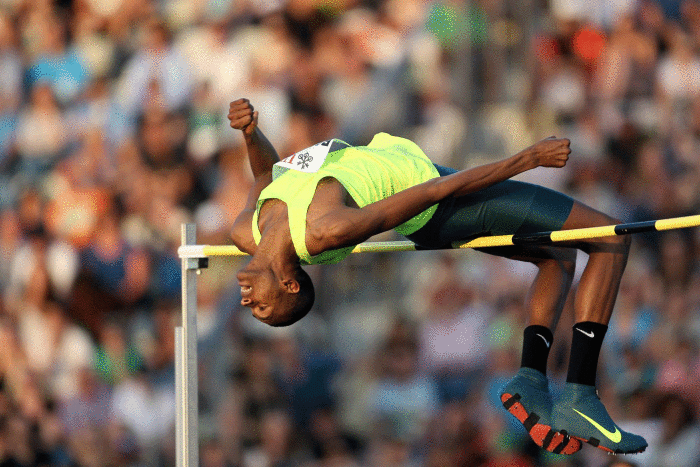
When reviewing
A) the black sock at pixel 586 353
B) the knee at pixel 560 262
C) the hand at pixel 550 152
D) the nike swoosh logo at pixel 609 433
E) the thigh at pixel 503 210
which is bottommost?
the nike swoosh logo at pixel 609 433

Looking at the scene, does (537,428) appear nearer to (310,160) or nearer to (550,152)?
(550,152)

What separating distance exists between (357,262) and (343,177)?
2.60m

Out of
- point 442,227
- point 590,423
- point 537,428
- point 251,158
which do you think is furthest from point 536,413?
point 251,158

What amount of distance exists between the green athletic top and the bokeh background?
2255 mm

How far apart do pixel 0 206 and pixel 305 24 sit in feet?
9.33

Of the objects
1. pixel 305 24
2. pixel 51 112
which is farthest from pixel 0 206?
pixel 305 24

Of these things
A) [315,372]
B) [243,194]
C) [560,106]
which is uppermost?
[560,106]

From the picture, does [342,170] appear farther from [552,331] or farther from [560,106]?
[560,106]

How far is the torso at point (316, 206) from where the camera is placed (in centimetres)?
347

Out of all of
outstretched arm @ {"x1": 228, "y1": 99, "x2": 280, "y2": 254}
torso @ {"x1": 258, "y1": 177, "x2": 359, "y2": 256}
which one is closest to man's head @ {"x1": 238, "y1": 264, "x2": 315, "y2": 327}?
torso @ {"x1": 258, "y1": 177, "x2": 359, "y2": 256}

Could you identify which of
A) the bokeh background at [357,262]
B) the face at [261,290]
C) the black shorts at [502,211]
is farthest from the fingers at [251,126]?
the bokeh background at [357,262]

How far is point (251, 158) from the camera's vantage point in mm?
4129

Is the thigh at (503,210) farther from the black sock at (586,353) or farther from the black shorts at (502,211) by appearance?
the black sock at (586,353)

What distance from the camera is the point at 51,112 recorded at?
790 centimetres
